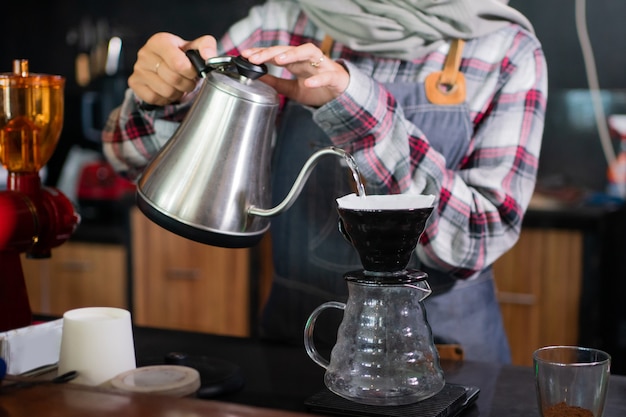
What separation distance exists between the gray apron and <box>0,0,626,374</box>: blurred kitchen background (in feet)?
3.46

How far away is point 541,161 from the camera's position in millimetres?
2887

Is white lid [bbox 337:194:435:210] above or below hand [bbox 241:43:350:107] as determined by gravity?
below

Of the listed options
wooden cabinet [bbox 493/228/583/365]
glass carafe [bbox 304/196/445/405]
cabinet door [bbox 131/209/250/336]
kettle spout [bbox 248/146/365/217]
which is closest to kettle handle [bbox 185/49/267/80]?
kettle spout [bbox 248/146/365/217]

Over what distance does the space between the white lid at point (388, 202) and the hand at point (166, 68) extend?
0.35 metres

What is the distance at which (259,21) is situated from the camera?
1.56 meters

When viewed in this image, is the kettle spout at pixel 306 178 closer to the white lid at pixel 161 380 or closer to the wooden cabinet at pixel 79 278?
the white lid at pixel 161 380

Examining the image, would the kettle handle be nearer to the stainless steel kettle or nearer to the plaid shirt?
the stainless steel kettle

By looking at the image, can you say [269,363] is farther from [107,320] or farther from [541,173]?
[541,173]

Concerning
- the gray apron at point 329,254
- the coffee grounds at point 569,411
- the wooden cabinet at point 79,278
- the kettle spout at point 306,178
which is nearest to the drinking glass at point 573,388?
the coffee grounds at point 569,411

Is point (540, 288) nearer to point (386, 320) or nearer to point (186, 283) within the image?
point (186, 283)

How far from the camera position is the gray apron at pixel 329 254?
142 cm

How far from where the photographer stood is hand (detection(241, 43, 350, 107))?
1.09 metres

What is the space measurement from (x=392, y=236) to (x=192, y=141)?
1.08 feet

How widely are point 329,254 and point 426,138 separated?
0.28m
